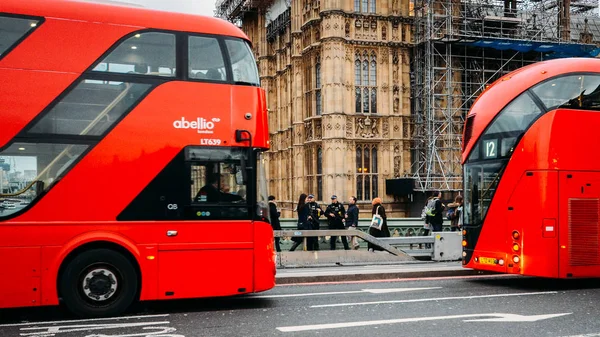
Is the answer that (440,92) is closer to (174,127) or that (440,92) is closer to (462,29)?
(462,29)

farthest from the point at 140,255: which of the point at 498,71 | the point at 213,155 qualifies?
the point at 498,71

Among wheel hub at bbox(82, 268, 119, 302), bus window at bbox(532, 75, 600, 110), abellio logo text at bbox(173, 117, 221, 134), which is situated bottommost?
wheel hub at bbox(82, 268, 119, 302)

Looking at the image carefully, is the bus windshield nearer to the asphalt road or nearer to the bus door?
the asphalt road

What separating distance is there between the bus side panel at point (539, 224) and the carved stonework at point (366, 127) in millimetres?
19717

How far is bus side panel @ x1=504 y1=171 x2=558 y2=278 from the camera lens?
12.3 m

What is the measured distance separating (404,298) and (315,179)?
22.6m

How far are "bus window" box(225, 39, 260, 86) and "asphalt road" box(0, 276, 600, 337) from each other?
3414 millimetres

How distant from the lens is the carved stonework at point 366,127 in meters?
32.0

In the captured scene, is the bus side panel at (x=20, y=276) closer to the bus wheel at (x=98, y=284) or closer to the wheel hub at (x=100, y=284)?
the bus wheel at (x=98, y=284)

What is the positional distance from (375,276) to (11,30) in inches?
325

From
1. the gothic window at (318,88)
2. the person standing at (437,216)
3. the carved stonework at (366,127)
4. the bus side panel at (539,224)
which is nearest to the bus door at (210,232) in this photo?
the bus side panel at (539,224)

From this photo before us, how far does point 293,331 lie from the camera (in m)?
8.51

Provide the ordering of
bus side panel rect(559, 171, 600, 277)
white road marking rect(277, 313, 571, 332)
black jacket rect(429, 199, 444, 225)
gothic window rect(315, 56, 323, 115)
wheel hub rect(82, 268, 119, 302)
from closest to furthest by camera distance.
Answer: white road marking rect(277, 313, 571, 332) < wheel hub rect(82, 268, 119, 302) < bus side panel rect(559, 171, 600, 277) < black jacket rect(429, 199, 444, 225) < gothic window rect(315, 56, 323, 115)

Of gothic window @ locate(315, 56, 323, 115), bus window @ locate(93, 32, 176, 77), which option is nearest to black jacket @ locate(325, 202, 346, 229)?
bus window @ locate(93, 32, 176, 77)
